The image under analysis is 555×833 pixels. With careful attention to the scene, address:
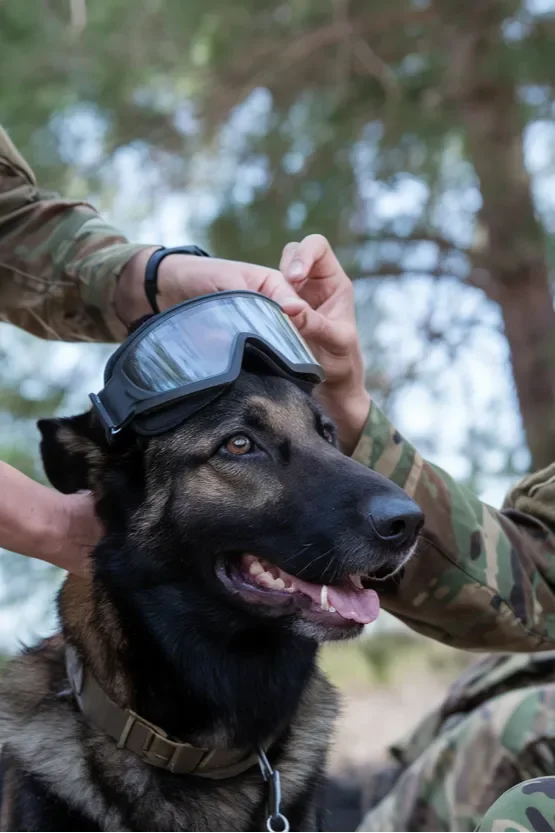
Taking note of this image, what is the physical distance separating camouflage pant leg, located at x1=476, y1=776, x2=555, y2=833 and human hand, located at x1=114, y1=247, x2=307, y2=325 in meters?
1.40

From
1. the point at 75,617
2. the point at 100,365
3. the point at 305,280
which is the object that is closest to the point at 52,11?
the point at 100,365

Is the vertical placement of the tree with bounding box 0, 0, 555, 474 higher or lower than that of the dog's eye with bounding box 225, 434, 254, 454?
higher

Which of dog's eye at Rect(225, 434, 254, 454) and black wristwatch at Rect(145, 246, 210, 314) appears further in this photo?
black wristwatch at Rect(145, 246, 210, 314)

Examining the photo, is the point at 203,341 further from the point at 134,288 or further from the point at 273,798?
the point at 273,798

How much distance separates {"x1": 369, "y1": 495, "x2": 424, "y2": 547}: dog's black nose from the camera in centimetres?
209

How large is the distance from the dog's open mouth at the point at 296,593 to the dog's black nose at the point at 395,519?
0.19 m

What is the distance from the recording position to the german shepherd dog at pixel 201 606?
2.24 m

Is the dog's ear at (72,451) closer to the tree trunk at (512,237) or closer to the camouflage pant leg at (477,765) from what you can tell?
the camouflage pant leg at (477,765)

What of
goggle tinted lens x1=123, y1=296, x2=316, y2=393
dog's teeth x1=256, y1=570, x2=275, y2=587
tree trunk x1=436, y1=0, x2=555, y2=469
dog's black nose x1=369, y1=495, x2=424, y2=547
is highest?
tree trunk x1=436, y1=0, x2=555, y2=469

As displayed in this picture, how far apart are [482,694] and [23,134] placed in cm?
453

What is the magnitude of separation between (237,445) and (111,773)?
90 cm

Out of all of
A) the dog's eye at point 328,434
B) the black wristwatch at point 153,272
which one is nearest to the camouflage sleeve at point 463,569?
the dog's eye at point 328,434

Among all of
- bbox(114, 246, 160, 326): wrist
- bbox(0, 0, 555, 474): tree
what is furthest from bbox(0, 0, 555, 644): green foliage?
bbox(114, 246, 160, 326): wrist

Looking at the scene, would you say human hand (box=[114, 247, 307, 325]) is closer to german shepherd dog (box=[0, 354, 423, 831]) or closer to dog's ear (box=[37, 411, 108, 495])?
german shepherd dog (box=[0, 354, 423, 831])
